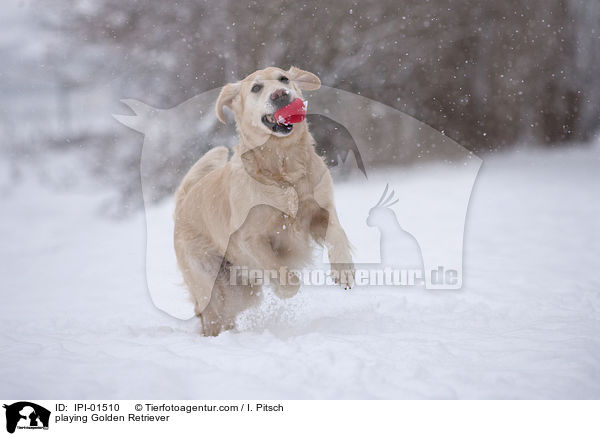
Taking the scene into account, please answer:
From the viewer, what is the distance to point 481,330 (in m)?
2.47

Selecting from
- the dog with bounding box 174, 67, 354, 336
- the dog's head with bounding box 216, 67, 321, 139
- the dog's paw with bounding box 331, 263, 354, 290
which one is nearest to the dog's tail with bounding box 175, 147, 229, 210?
the dog with bounding box 174, 67, 354, 336

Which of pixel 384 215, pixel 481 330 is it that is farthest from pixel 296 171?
pixel 481 330

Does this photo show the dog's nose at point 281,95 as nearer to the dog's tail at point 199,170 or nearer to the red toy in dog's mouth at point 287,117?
the red toy in dog's mouth at point 287,117

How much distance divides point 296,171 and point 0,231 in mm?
4407

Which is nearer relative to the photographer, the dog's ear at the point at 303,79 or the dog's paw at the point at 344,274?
the dog's paw at the point at 344,274

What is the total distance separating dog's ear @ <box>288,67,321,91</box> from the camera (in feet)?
9.51

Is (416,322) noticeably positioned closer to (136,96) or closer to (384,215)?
(384,215)

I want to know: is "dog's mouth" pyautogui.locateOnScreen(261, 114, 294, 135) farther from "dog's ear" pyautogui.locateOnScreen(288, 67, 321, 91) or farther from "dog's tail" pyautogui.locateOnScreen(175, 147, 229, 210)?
"dog's tail" pyautogui.locateOnScreen(175, 147, 229, 210)

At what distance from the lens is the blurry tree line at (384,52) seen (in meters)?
5.64
